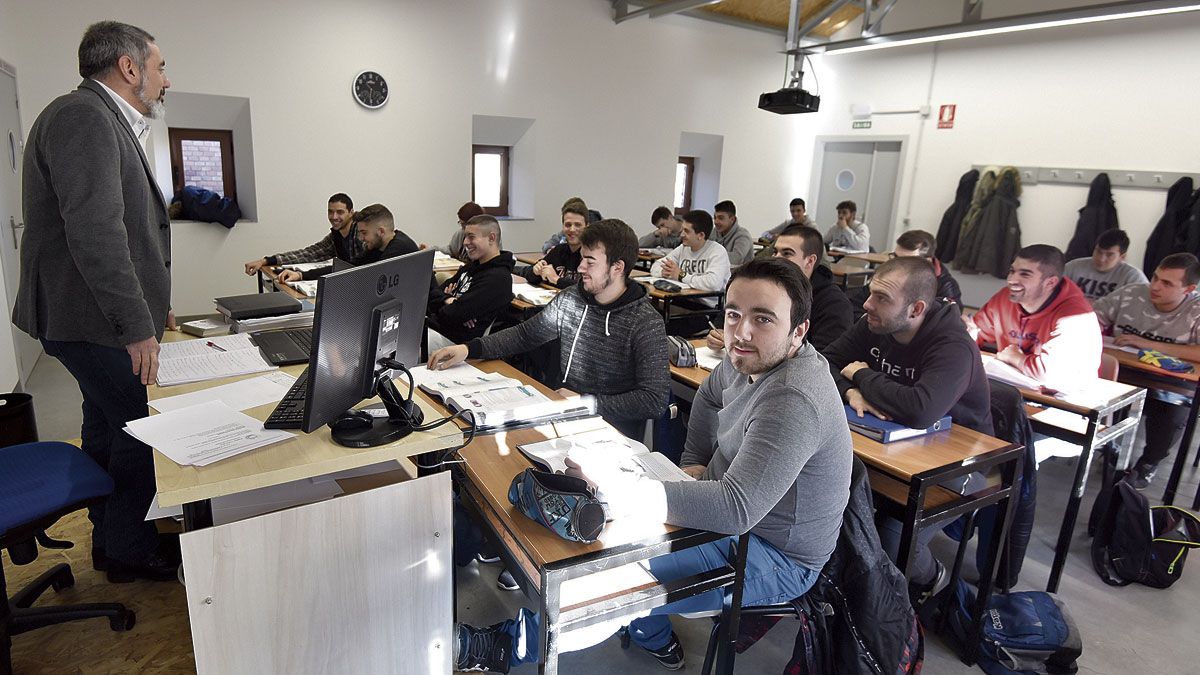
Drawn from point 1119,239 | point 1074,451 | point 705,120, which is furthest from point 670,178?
point 1074,451

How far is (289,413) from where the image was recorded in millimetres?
1400

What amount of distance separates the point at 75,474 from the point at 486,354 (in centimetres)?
121

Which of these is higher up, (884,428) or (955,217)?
(955,217)

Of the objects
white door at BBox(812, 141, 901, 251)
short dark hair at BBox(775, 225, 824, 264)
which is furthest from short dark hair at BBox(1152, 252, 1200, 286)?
white door at BBox(812, 141, 901, 251)

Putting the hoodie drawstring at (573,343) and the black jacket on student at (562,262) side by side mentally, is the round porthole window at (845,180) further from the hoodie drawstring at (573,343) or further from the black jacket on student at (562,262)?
the hoodie drawstring at (573,343)

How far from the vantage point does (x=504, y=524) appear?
135 cm

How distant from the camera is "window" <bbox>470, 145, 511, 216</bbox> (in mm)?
7434

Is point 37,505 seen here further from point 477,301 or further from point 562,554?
point 477,301

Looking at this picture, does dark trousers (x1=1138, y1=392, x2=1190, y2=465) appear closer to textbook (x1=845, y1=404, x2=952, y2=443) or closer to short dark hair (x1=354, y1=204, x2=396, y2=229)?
textbook (x1=845, y1=404, x2=952, y2=443)

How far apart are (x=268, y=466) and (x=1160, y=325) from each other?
4356mm

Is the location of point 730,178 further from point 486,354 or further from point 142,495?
point 142,495

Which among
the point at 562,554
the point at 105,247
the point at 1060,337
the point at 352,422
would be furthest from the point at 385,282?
the point at 1060,337

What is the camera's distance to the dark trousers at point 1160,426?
132 inches

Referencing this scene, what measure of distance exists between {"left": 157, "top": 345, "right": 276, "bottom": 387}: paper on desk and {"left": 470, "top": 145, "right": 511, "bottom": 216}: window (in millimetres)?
5621
